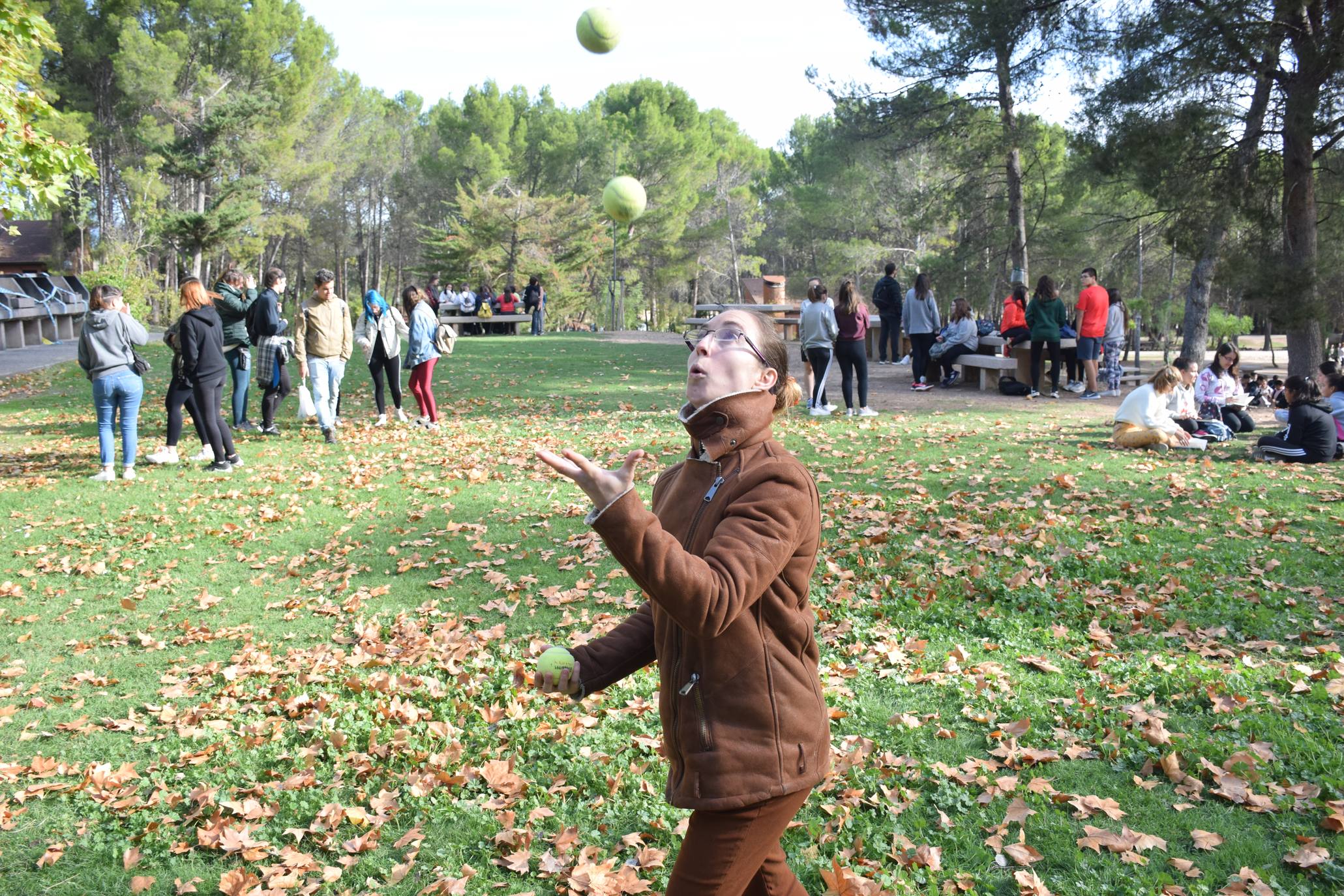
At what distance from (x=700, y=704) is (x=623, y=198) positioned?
759 centimetres

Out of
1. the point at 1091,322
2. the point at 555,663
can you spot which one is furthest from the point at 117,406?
the point at 1091,322

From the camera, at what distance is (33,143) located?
314 inches

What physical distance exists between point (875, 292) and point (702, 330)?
56.3 feet

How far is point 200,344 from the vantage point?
965 centimetres

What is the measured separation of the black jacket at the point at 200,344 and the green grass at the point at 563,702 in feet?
3.51

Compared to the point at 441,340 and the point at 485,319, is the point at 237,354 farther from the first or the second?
the point at 485,319

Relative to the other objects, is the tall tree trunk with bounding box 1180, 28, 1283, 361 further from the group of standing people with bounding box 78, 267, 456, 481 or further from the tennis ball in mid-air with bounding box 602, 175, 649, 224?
the group of standing people with bounding box 78, 267, 456, 481

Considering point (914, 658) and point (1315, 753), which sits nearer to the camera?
point (1315, 753)

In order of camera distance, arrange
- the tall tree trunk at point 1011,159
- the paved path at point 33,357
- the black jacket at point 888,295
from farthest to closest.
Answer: the tall tree trunk at point 1011,159
the paved path at point 33,357
the black jacket at point 888,295

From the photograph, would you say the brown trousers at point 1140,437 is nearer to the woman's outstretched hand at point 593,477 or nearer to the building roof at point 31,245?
the woman's outstretched hand at point 593,477

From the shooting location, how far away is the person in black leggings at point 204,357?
9.59 meters

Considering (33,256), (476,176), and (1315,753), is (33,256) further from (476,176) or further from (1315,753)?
(1315,753)

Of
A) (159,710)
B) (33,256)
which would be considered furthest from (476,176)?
(159,710)

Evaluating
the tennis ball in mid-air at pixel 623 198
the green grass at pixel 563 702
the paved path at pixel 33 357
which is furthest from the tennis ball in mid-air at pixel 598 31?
the paved path at pixel 33 357
